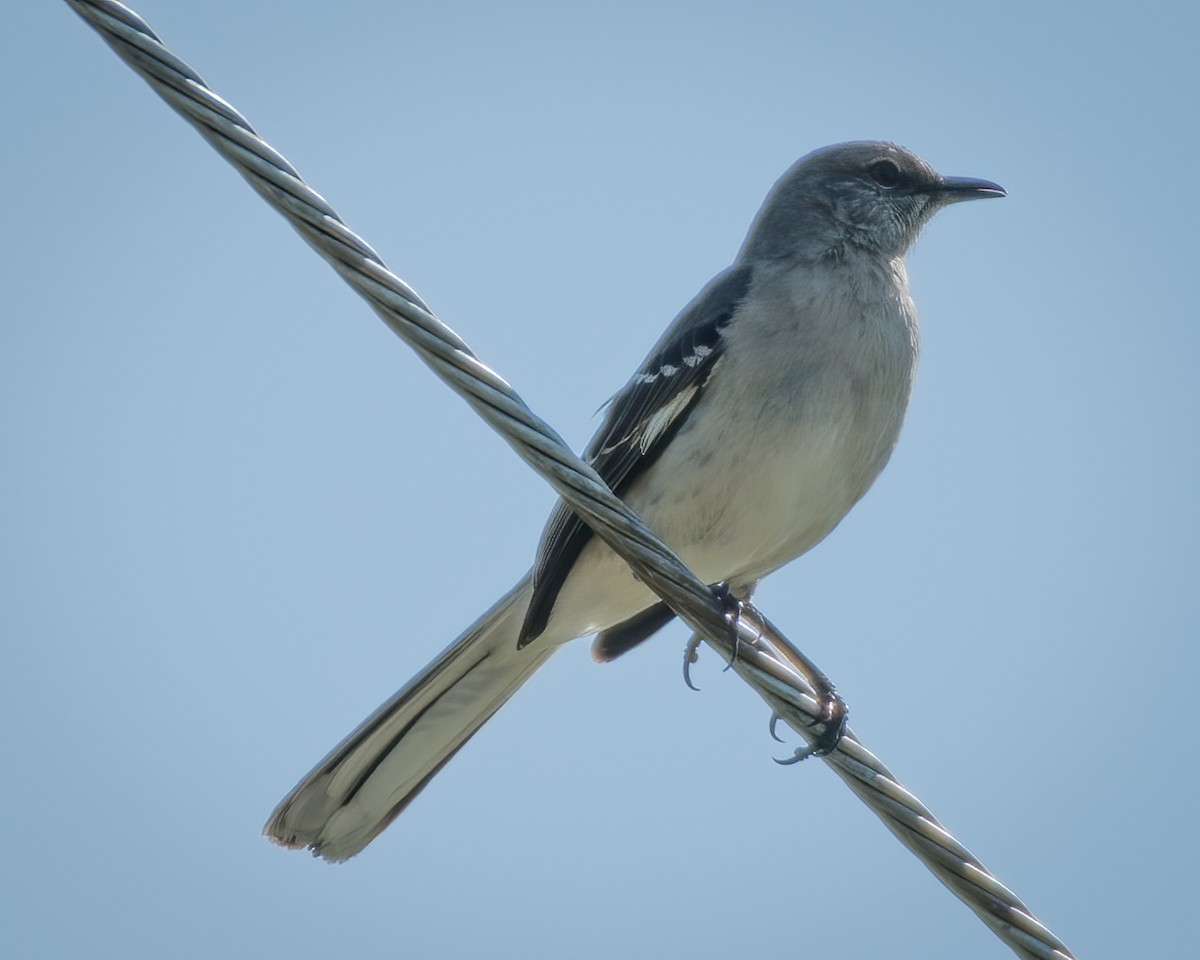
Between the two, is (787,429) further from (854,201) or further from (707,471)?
(854,201)

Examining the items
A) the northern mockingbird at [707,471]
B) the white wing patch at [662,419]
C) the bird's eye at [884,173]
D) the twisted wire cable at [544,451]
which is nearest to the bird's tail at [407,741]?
the northern mockingbird at [707,471]

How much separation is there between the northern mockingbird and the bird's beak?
2.73 ft

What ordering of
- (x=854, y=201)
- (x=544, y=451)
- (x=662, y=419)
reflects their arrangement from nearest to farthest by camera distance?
1. (x=544, y=451)
2. (x=662, y=419)
3. (x=854, y=201)

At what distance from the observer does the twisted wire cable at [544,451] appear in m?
2.83

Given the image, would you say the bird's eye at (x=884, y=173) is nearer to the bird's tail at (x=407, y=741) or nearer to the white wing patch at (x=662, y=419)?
the white wing patch at (x=662, y=419)

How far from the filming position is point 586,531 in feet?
16.9

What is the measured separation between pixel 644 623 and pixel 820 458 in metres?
1.42

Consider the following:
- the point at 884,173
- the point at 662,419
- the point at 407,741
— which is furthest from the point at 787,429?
the point at 884,173

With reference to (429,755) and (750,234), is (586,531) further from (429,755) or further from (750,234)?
(750,234)

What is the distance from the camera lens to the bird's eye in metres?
6.40

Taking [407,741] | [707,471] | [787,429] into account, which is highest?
[787,429]

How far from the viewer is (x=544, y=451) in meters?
3.20

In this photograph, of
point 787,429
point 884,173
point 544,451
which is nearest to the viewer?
point 544,451

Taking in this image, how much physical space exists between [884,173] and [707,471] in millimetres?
2156
